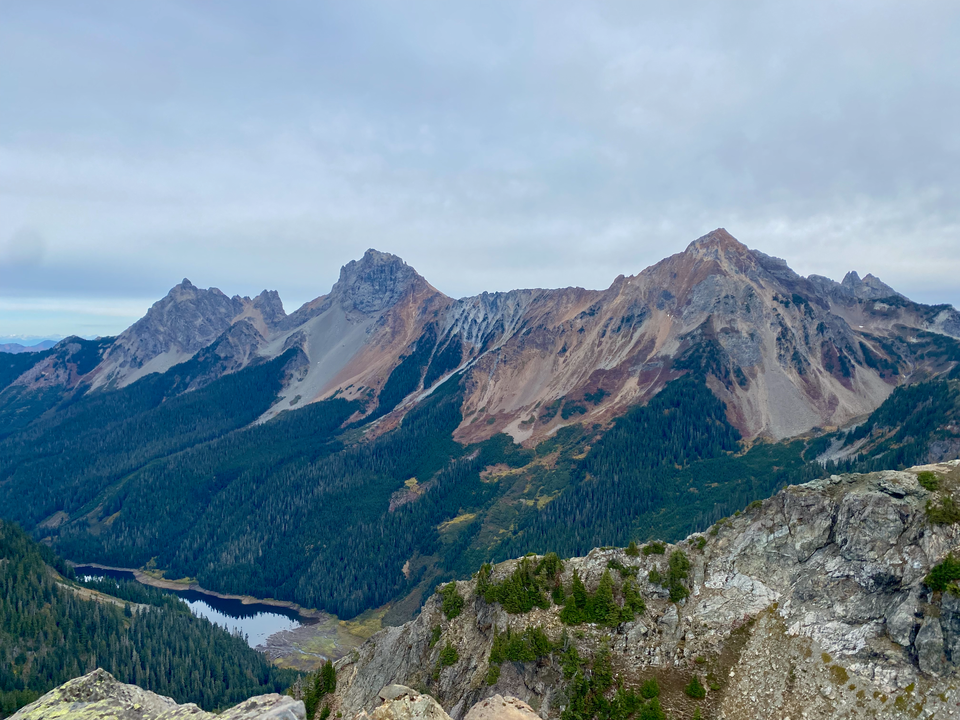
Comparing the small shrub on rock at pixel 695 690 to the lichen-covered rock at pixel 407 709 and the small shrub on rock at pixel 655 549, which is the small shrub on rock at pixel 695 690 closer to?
the small shrub on rock at pixel 655 549

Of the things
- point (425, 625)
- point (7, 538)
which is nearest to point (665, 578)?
point (425, 625)

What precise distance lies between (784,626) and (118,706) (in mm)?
55906

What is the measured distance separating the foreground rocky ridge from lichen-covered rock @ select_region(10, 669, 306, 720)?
29.0 ft

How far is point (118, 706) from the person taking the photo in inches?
1806

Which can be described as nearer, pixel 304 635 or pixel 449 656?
pixel 449 656

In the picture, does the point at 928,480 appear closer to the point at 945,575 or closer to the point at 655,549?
the point at 945,575

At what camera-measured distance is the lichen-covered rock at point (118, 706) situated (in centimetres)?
4125

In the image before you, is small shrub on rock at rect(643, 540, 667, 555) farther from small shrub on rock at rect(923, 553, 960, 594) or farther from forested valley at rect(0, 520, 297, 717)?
forested valley at rect(0, 520, 297, 717)

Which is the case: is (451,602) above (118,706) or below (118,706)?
above

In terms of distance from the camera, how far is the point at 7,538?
144250 millimetres

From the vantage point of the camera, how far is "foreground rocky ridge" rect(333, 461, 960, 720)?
35812 millimetres

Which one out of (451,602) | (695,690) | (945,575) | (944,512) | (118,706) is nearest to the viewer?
(945,575)

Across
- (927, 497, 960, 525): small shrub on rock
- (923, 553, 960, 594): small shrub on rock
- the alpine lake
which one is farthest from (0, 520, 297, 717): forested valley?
(927, 497, 960, 525): small shrub on rock

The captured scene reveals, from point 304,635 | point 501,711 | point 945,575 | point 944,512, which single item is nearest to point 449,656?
point 501,711
